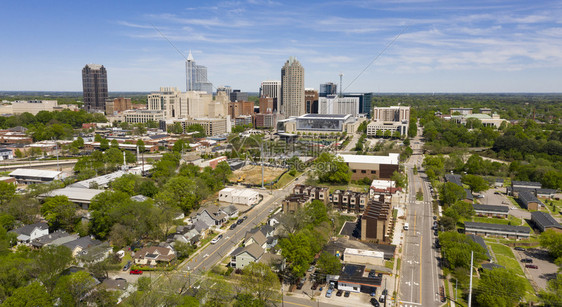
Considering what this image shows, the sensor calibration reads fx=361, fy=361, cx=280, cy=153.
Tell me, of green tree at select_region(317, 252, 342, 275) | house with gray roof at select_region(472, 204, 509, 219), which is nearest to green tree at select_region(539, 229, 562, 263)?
house with gray roof at select_region(472, 204, 509, 219)

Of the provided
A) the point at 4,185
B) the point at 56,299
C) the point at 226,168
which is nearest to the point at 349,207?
the point at 226,168

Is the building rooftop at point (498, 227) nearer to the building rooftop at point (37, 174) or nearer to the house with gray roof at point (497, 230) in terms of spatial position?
the house with gray roof at point (497, 230)

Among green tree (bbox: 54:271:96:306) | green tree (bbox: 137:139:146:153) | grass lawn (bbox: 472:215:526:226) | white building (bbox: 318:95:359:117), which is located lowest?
grass lawn (bbox: 472:215:526:226)

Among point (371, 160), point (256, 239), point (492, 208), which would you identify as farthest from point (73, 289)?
point (371, 160)

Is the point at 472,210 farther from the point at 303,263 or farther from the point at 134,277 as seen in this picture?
the point at 134,277

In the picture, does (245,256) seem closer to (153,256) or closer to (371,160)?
(153,256)

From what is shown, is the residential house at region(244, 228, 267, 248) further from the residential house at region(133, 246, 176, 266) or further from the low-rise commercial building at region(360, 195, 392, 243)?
the low-rise commercial building at region(360, 195, 392, 243)

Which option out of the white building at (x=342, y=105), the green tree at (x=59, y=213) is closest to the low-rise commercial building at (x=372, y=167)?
the green tree at (x=59, y=213)
